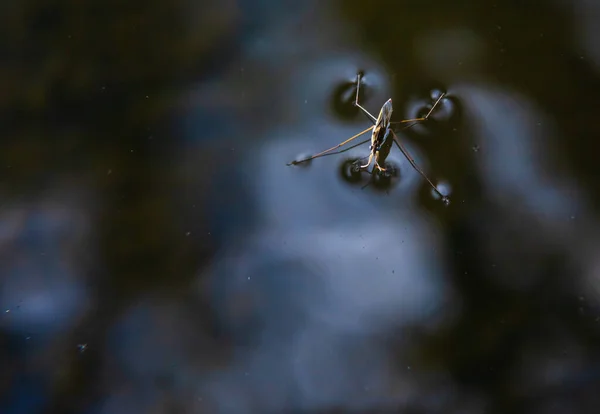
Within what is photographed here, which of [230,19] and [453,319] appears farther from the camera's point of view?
[230,19]

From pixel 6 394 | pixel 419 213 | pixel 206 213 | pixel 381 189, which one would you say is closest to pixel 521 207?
pixel 419 213

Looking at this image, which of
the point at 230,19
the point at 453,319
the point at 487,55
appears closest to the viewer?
the point at 453,319

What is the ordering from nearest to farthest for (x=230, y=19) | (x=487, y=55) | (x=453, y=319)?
(x=453, y=319) < (x=487, y=55) < (x=230, y=19)

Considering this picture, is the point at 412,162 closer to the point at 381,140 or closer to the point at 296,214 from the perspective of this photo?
the point at 381,140

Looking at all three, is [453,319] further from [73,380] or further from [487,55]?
[73,380]

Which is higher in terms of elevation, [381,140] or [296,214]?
[381,140]

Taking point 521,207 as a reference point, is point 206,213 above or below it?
below

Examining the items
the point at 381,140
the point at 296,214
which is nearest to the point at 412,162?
the point at 381,140

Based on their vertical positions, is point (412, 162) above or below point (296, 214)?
above
